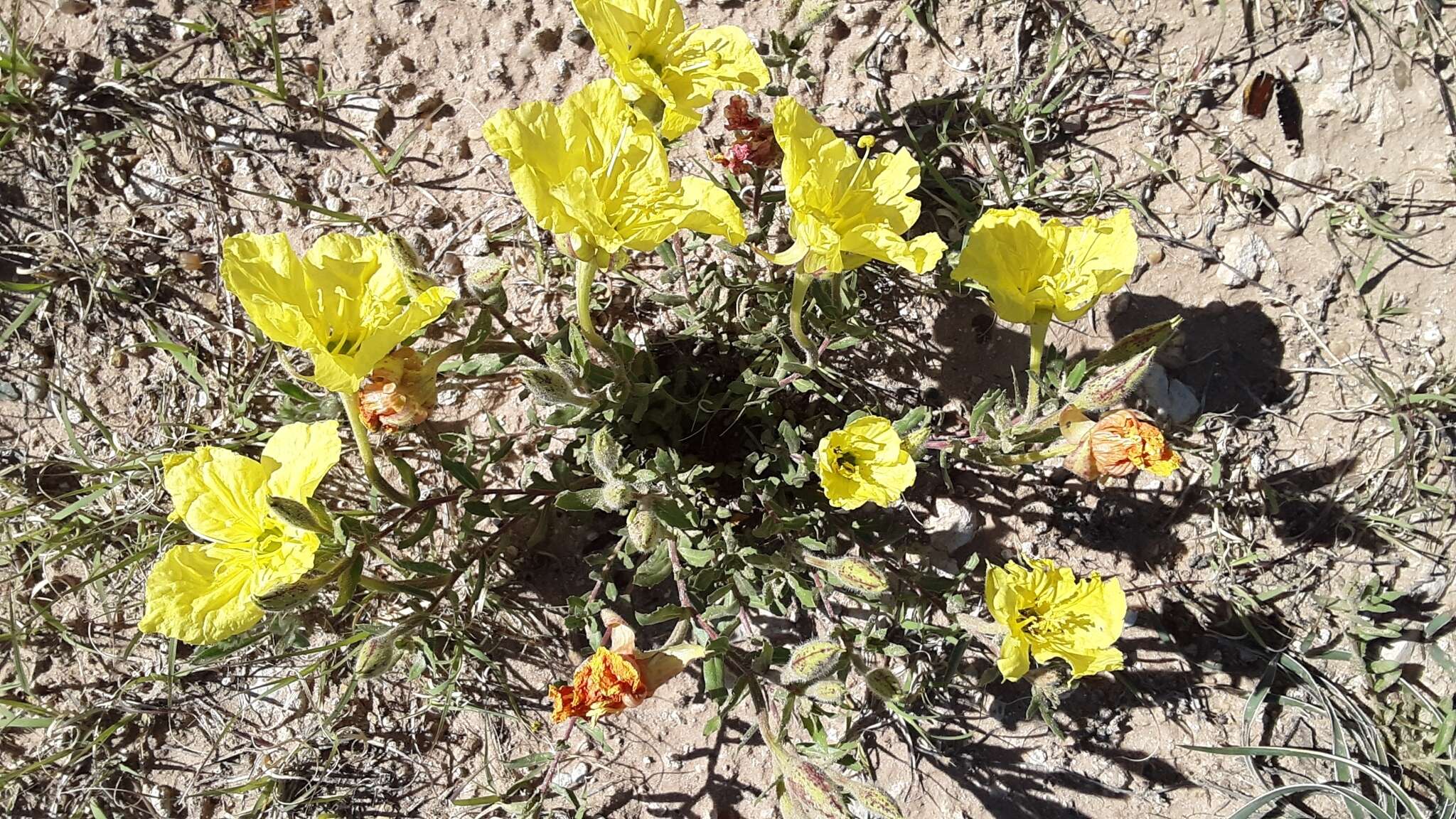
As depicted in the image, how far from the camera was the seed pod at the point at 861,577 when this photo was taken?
221cm

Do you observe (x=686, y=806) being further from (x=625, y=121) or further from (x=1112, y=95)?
(x=1112, y=95)

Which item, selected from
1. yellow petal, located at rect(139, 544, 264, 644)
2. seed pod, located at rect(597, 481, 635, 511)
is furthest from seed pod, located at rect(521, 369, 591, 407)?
yellow petal, located at rect(139, 544, 264, 644)

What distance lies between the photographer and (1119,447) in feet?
7.12

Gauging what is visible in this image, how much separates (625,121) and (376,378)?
831 mm

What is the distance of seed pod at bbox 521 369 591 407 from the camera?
2088 mm

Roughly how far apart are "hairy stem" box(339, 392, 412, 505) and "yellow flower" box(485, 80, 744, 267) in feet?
2.04

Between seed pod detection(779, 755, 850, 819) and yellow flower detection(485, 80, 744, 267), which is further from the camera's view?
seed pod detection(779, 755, 850, 819)

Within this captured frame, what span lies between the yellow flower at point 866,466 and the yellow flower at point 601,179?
0.60 meters

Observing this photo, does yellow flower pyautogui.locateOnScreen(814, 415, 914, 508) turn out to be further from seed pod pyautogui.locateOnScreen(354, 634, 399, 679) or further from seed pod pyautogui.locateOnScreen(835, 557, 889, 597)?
seed pod pyautogui.locateOnScreen(354, 634, 399, 679)

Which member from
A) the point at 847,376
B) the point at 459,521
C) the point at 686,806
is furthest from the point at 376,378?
the point at 686,806

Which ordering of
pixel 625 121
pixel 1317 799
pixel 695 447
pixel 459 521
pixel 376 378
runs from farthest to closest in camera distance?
pixel 1317 799
pixel 695 447
pixel 459 521
pixel 376 378
pixel 625 121

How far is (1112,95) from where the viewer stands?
10.4ft


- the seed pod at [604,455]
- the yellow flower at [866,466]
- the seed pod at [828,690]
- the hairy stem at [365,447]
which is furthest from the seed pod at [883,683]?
the hairy stem at [365,447]

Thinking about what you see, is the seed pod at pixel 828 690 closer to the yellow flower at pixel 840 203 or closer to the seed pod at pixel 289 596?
the yellow flower at pixel 840 203
